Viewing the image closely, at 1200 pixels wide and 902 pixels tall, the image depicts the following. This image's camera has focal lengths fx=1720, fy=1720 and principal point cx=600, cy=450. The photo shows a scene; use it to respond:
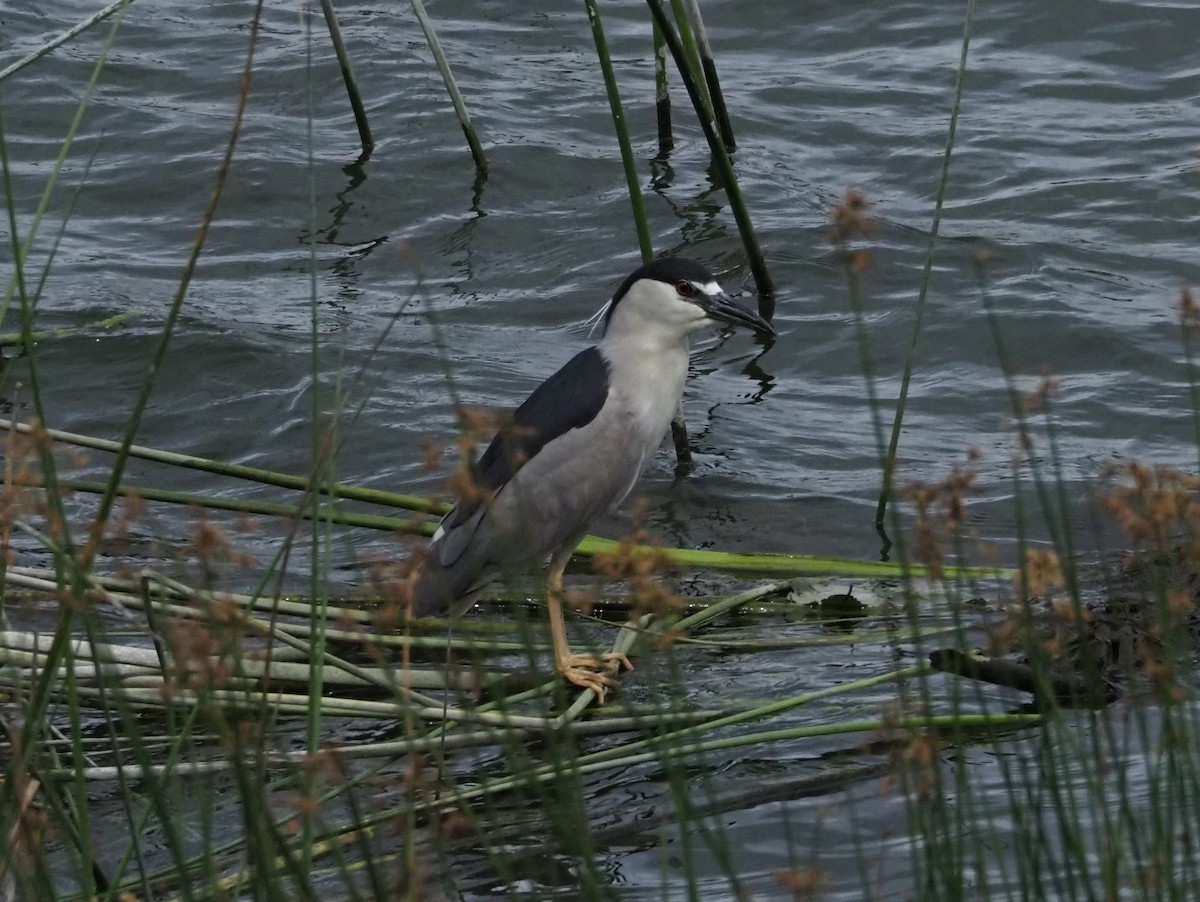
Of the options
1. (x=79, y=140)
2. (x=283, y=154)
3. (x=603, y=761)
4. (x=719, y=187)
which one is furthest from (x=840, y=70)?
(x=603, y=761)

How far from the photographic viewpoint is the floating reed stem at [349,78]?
316 inches

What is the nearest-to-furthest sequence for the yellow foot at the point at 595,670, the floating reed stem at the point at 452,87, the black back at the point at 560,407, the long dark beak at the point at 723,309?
the yellow foot at the point at 595,670, the black back at the point at 560,407, the long dark beak at the point at 723,309, the floating reed stem at the point at 452,87

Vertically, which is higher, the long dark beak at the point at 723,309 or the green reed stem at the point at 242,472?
the long dark beak at the point at 723,309

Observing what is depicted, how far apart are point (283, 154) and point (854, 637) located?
6.10 meters

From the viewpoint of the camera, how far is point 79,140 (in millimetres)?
10305

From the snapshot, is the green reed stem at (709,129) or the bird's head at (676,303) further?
the green reed stem at (709,129)

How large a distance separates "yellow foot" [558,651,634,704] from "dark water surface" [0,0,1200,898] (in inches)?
11.0

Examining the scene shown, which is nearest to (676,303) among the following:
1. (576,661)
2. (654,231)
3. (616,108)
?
(616,108)

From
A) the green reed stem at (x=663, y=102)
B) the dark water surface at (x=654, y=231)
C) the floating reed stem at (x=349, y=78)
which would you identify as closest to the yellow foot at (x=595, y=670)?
the dark water surface at (x=654, y=231)

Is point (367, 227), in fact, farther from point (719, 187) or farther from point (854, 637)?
point (854, 637)

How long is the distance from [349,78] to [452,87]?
32.5 inches

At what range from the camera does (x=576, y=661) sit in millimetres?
4695

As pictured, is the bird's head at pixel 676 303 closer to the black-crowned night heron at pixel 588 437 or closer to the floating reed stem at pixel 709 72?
the black-crowned night heron at pixel 588 437

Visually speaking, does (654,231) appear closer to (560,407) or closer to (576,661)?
(560,407)
